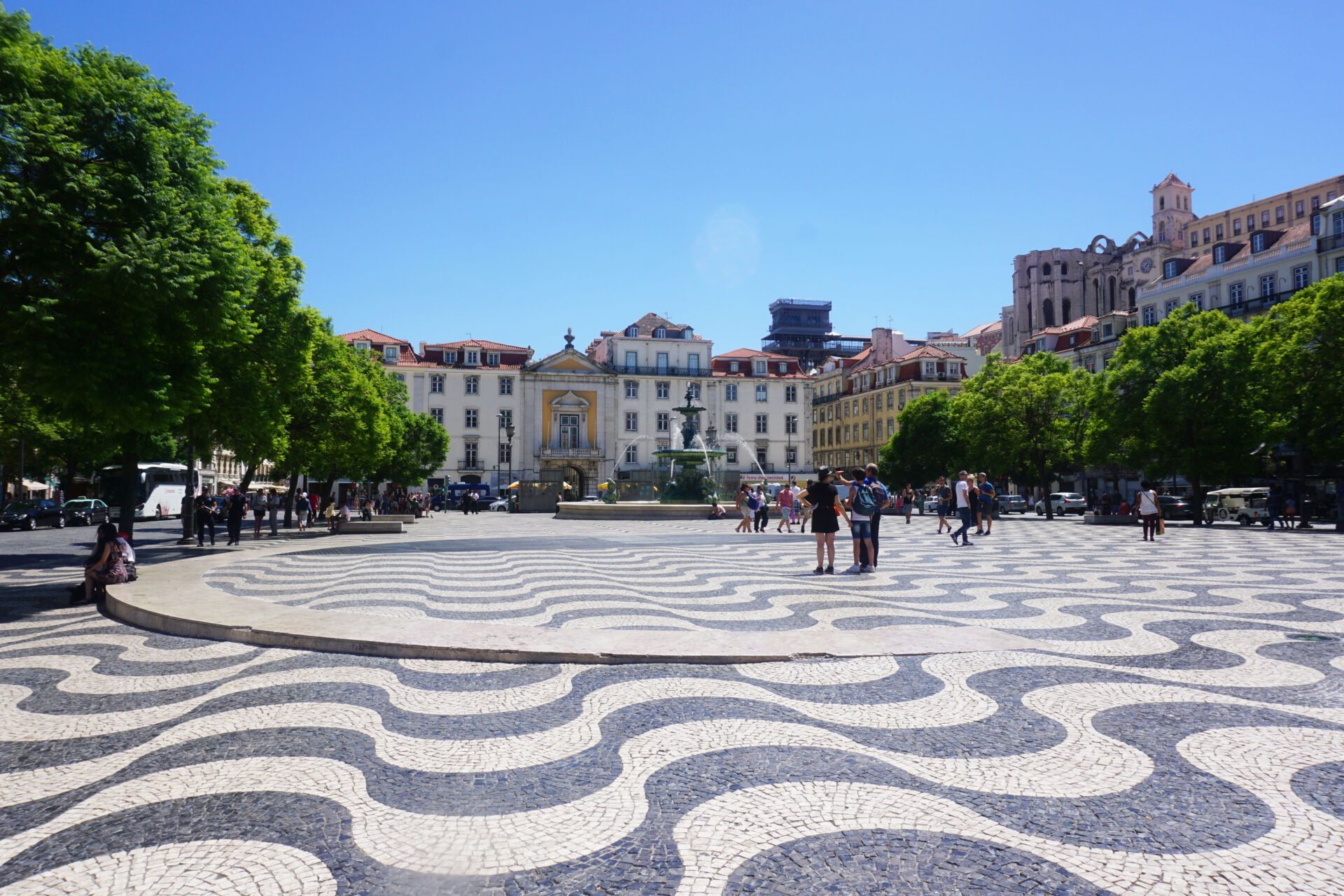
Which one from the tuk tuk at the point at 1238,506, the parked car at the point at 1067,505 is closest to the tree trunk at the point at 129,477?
the tuk tuk at the point at 1238,506

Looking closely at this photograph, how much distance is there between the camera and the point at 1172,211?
80688 millimetres

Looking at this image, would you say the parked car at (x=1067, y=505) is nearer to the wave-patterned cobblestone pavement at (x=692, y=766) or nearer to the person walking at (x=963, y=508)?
the person walking at (x=963, y=508)

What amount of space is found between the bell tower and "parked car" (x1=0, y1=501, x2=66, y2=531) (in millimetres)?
90157

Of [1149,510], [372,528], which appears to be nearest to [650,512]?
[372,528]

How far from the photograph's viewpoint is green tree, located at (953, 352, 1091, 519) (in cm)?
4634

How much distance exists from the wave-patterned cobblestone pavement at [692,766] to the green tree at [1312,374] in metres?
28.1

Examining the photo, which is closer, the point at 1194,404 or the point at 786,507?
the point at 786,507

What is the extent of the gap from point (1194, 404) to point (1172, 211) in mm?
55760

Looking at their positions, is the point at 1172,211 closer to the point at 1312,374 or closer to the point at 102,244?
the point at 1312,374

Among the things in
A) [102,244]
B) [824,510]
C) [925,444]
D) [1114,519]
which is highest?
[102,244]

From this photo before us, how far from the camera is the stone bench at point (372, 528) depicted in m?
28.7

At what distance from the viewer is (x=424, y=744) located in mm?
4566

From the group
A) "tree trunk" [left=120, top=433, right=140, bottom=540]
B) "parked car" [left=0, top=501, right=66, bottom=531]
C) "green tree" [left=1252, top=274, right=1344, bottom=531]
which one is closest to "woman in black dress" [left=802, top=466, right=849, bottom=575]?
"tree trunk" [left=120, top=433, right=140, bottom=540]

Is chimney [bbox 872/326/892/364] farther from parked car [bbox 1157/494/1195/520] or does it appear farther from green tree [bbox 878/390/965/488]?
parked car [bbox 1157/494/1195/520]
